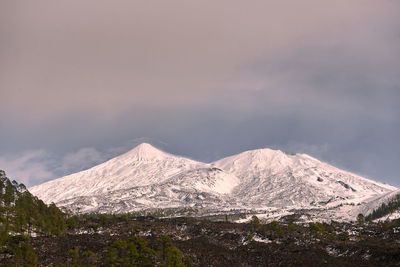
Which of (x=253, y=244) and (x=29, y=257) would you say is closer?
(x=29, y=257)

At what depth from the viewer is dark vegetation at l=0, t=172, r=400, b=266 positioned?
3238 inches

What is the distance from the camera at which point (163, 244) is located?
9338 cm

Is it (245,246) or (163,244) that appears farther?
(245,246)

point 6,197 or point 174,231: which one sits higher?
point 6,197

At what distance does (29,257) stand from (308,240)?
85455 mm

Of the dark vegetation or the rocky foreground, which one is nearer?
the dark vegetation

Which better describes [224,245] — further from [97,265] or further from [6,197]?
[6,197]

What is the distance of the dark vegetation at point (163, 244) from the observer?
270 feet

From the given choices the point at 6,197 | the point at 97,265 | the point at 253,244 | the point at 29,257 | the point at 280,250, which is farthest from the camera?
the point at 6,197

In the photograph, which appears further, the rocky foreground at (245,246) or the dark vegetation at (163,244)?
the rocky foreground at (245,246)

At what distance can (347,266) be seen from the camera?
3169 inches

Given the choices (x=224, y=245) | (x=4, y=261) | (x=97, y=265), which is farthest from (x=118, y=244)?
(x=224, y=245)

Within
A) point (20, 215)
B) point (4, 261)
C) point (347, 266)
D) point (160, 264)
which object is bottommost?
point (347, 266)

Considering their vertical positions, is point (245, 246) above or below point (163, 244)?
below
